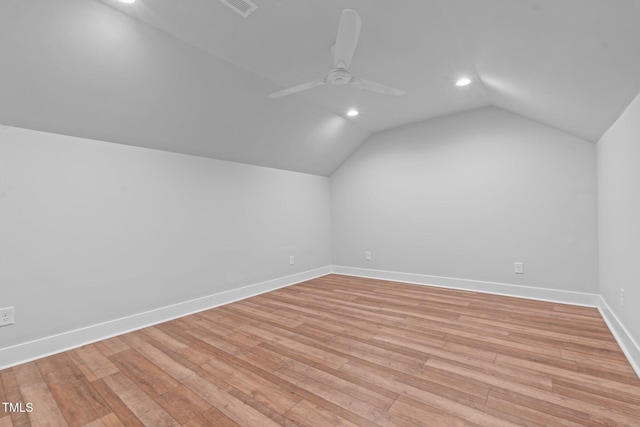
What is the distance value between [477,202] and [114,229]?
419 cm

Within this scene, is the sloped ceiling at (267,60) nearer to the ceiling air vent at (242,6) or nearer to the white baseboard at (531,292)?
the ceiling air vent at (242,6)

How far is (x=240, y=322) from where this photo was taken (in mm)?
2848

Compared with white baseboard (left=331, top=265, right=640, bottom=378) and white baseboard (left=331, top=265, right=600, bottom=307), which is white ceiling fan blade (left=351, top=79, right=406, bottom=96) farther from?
white baseboard (left=331, top=265, right=600, bottom=307)

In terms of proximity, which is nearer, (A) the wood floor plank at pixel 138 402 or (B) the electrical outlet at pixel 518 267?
(A) the wood floor plank at pixel 138 402

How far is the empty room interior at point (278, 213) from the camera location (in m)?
1.61

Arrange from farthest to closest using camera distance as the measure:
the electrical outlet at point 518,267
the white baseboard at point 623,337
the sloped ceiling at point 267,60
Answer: the electrical outlet at point 518,267
the white baseboard at point 623,337
the sloped ceiling at point 267,60

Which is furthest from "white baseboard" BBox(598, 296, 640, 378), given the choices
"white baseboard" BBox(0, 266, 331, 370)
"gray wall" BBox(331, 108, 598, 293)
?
"white baseboard" BBox(0, 266, 331, 370)

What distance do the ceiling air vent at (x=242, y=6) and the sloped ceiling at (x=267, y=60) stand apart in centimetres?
6

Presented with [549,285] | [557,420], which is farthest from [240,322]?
[549,285]

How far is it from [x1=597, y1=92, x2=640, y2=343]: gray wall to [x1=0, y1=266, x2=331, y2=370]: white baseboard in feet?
12.0

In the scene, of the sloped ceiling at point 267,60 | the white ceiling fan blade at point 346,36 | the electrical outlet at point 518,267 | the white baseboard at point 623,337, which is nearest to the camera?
the white ceiling fan blade at point 346,36

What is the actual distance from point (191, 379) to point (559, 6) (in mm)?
2968

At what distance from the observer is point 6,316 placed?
2090 millimetres

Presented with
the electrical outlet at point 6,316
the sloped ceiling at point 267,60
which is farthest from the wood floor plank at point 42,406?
the sloped ceiling at point 267,60
